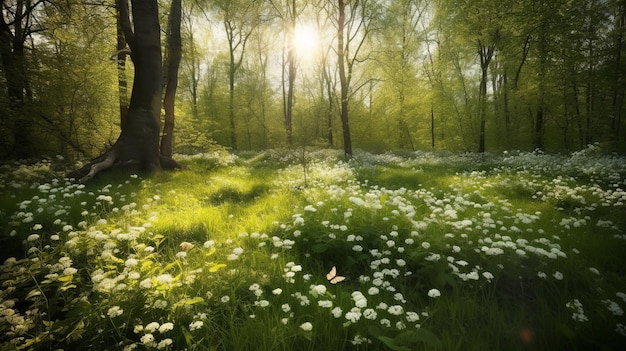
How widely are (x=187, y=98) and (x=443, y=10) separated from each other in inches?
1170

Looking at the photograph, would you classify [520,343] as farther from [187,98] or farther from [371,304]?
[187,98]

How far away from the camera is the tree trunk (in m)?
10.2

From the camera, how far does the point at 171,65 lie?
10734mm

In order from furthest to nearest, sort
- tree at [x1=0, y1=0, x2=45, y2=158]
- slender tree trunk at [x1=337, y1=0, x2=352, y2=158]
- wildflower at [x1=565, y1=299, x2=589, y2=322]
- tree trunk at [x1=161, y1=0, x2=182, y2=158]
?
slender tree trunk at [x1=337, y1=0, x2=352, y2=158] < tree trunk at [x1=161, y1=0, x2=182, y2=158] < tree at [x1=0, y1=0, x2=45, y2=158] < wildflower at [x1=565, y1=299, x2=589, y2=322]

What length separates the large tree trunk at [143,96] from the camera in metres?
7.65

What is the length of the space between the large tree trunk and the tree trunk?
101 inches

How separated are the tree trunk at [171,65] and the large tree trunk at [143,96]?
2.56 m

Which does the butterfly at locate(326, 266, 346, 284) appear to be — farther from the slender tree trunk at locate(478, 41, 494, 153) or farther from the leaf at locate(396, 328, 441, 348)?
the slender tree trunk at locate(478, 41, 494, 153)

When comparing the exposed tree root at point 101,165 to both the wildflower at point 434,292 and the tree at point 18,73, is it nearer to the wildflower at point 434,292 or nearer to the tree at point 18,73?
the tree at point 18,73

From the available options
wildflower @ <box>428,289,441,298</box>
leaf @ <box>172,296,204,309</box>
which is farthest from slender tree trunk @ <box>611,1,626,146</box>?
leaf @ <box>172,296,204,309</box>

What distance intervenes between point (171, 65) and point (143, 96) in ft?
12.3

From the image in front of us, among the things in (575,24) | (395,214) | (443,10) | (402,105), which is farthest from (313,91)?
(395,214)

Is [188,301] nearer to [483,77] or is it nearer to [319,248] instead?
[319,248]

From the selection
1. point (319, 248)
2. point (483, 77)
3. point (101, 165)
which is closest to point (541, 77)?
point (483, 77)
